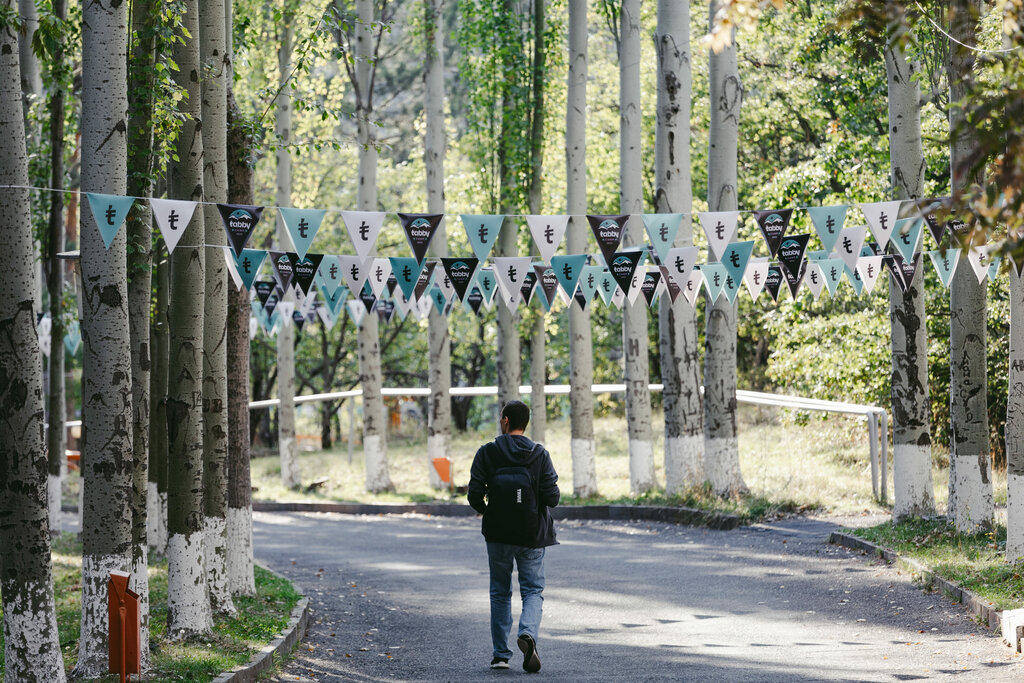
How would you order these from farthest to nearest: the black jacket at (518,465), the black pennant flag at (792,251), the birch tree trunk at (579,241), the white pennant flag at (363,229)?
the birch tree trunk at (579,241) < the black pennant flag at (792,251) < the white pennant flag at (363,229) < the black jacket at (518,465)

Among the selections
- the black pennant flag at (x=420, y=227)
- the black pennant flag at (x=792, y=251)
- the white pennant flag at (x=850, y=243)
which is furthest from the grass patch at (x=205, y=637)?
the white pennant flag at (x=850, y=243)

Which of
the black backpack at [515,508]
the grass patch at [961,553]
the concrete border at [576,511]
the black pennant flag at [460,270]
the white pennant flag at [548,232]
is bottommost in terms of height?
the concrete border at [576,511]

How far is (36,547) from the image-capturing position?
260 inches

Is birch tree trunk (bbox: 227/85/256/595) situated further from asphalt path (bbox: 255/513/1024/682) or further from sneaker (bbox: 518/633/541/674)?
sneaker (bbox: 518/633/541/674)

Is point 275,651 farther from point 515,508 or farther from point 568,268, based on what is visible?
point 568,268

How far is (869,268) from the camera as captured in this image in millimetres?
13898

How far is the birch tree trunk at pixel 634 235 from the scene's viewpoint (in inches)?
725

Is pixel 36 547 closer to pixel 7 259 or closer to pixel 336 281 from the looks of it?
pixel 7 259

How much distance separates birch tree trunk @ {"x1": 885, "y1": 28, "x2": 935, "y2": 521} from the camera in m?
13.4

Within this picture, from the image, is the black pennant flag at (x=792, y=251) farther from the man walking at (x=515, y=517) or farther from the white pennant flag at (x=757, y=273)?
the man walking at (x=515, y=517)

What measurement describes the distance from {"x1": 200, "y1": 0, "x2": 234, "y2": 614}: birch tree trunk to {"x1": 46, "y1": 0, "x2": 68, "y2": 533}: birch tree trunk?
549cm

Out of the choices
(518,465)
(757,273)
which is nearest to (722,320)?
(757,273)

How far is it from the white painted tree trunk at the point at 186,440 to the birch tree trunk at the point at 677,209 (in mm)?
8965

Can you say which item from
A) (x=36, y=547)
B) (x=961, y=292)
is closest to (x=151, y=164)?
(x=36, y=547)
